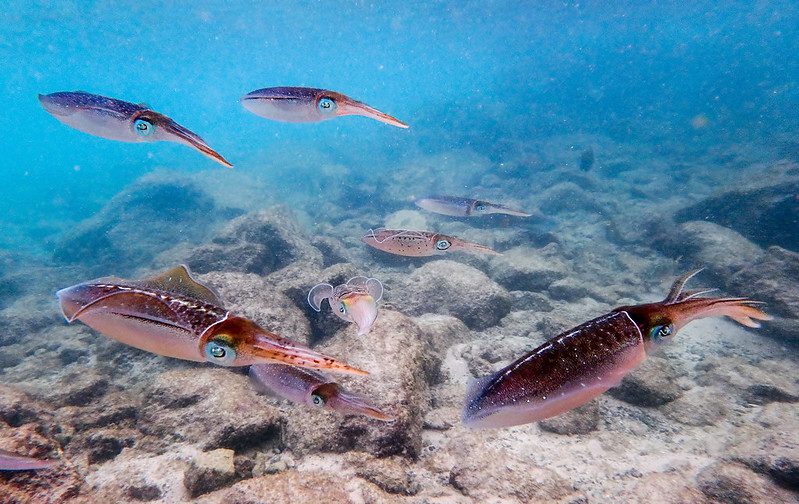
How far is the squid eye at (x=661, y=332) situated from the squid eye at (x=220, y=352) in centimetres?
192

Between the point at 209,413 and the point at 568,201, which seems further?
the point at 568,201

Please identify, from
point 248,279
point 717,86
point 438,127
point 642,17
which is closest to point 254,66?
point 438,127

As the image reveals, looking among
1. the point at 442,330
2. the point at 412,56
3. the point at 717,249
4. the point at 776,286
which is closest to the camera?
the point at 442,330

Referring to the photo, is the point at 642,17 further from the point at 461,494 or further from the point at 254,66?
the point at 254,66

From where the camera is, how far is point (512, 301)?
8734mm

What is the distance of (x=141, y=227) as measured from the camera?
18.8m

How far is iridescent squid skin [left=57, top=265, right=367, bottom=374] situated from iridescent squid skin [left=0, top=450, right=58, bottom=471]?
6.49 ft

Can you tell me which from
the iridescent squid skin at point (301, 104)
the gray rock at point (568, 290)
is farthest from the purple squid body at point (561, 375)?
the gray rock at point (568, 290)

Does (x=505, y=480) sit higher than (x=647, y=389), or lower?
lower

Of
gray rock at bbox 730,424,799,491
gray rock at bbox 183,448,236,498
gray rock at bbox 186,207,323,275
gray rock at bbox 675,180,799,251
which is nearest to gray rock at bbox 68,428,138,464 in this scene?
gray rock at bbox 183,448,236,498

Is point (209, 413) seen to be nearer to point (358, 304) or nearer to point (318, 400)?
point (318, 400)

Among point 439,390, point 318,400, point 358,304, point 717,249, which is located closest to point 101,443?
point 318,400

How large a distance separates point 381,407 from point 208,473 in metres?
1.78

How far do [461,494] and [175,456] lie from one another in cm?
309
